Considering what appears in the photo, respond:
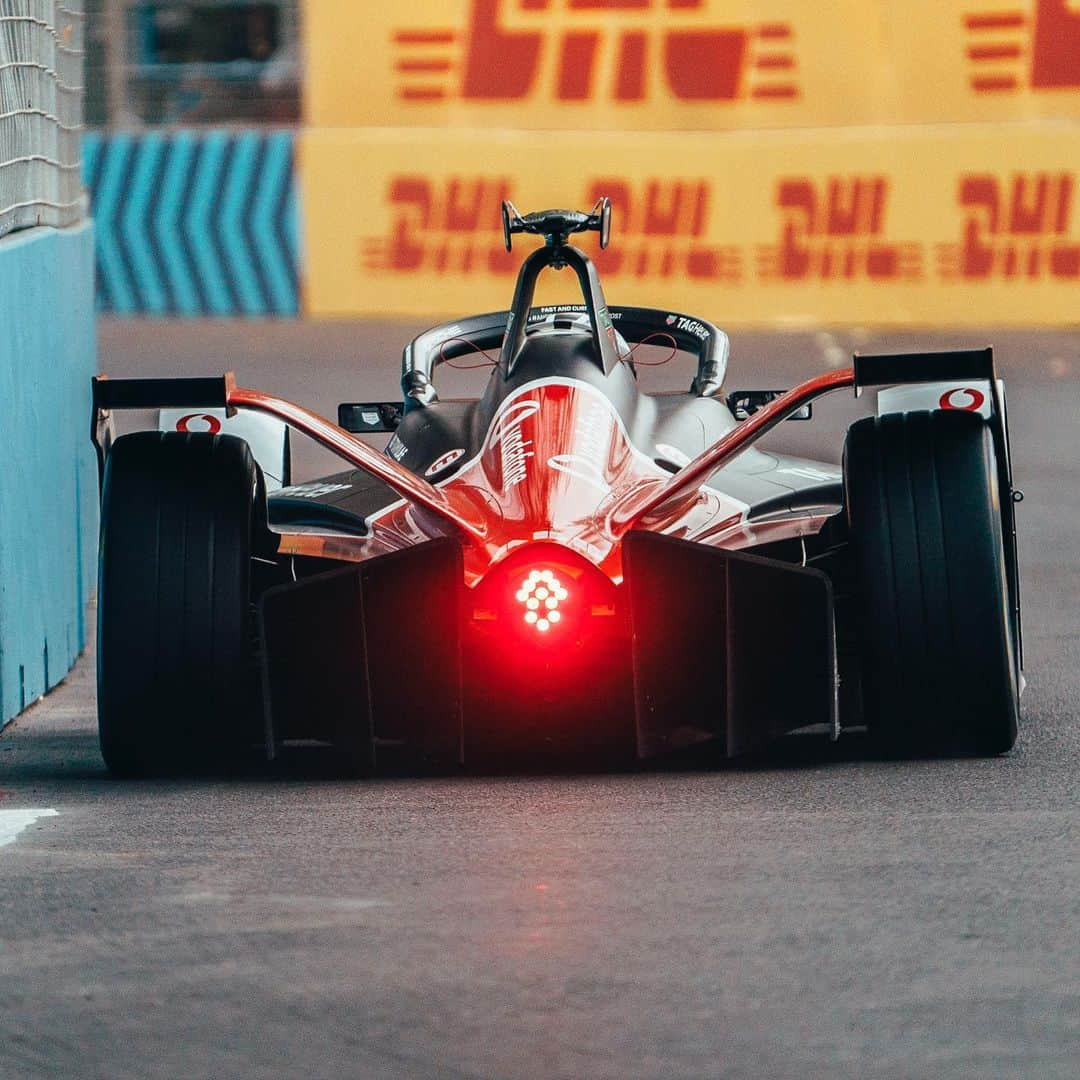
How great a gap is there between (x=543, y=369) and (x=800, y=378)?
10473 mm

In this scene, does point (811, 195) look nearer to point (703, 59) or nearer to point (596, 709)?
point (703, 59)

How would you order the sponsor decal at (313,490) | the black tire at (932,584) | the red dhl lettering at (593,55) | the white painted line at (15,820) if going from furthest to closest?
the red dhl lettering at (593,55)
the sponsor decal at (313,490)
the black tire at (932,584)
the white painted line at (15,820)

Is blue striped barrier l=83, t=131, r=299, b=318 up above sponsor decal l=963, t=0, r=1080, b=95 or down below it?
below

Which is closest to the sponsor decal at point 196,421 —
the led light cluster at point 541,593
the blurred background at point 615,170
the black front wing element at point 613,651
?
the black front wing element at point 613,651

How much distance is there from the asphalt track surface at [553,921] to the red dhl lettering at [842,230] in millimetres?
13554

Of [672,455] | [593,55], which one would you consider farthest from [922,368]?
[593,55]

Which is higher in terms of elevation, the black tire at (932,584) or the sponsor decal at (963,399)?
the sponsor decal at (963,399)

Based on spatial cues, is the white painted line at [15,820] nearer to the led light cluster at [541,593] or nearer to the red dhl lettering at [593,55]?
the led light cluster at [541,593]

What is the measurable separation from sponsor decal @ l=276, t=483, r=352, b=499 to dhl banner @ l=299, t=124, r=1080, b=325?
508 inches

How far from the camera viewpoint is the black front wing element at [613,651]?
5.73 metres

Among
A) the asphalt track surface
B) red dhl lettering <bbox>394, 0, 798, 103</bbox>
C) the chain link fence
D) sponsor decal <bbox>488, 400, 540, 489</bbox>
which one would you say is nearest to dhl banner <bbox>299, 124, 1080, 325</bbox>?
red dhl lettering <bbox>394, 0, 798, 103</bbox>

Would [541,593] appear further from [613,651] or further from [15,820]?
[15,820]

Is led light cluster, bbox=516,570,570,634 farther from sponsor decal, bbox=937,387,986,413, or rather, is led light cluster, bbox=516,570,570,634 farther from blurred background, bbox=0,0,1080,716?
blurred background, bbox=0,0,1080,716

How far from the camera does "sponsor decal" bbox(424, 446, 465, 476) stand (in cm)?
690
